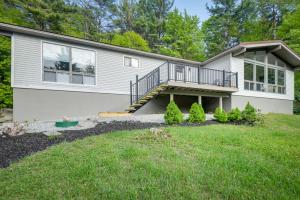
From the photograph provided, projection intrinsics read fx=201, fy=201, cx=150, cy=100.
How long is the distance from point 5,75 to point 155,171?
12.8m

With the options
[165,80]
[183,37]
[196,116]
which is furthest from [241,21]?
[196,116]

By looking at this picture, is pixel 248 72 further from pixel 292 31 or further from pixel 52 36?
pixel 52 36

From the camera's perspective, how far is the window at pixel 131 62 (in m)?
11.5

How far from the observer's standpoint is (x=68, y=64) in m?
9.65

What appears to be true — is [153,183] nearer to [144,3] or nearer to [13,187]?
[13,187]

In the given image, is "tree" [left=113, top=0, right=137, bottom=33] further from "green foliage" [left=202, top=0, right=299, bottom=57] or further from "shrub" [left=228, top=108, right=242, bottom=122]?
"shrub" [left=228, top=108, right=242, bottom=122]

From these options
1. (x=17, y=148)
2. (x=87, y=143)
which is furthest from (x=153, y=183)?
(x=17, y=148)

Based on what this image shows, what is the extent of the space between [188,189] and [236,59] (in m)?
11.8

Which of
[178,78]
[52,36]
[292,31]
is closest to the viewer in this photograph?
[52,36]

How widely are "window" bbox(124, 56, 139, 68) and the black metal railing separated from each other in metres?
0.83

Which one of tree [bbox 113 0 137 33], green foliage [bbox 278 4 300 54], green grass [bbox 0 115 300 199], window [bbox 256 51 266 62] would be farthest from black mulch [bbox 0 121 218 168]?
tree [bbox 113 0 137 33]

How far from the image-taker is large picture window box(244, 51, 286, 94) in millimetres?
13617

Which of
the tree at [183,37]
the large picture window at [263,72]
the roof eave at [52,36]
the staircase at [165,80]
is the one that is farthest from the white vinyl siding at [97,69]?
the tree at [183,37]

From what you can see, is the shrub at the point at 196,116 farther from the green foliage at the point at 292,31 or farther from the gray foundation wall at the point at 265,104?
the green foliage at the point at 292,31
